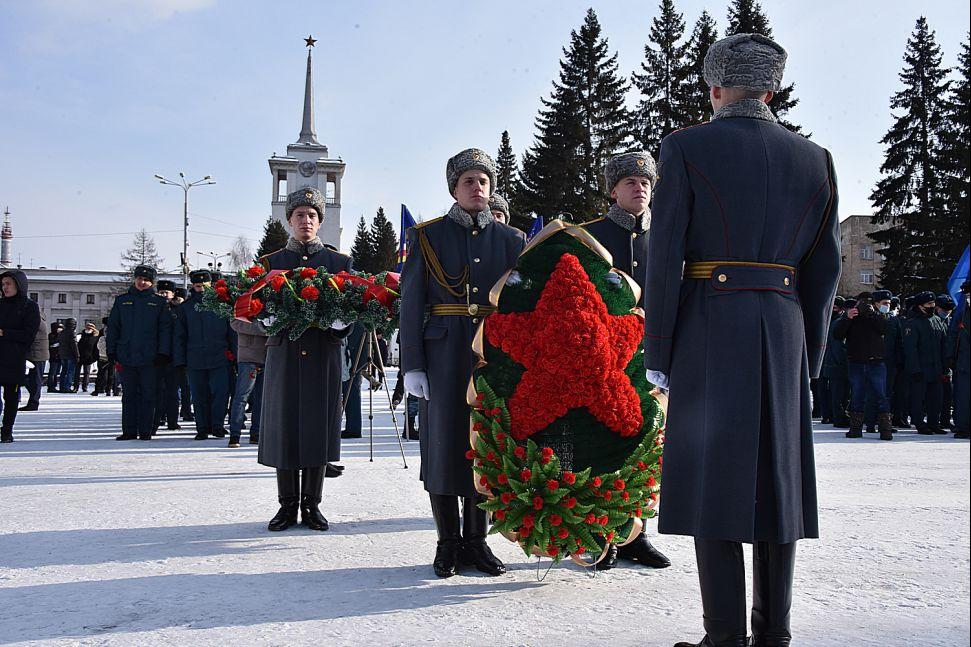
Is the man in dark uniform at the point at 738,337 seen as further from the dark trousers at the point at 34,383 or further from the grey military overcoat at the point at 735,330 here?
the dark trousers at the point at 34,383

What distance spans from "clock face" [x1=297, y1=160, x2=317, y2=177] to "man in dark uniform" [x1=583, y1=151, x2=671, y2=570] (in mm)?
87367

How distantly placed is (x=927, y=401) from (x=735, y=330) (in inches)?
524

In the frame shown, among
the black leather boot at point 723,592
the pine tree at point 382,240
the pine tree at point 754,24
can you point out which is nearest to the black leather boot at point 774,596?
the black leather boot at point 723,592

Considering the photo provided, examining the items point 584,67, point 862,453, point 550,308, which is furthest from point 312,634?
point 584,67

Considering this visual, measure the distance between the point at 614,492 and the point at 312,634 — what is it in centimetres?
163

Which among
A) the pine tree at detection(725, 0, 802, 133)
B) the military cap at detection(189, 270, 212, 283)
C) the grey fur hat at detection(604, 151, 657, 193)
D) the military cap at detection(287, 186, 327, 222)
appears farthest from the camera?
the pine tree at detection(725, 0, 802, 133)

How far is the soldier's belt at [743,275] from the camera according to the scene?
3.23m

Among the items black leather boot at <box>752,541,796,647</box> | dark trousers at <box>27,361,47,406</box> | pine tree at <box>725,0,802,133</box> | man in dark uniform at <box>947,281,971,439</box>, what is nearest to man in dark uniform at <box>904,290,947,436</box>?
man in dark uniform at <box>947,281,971,439</box>

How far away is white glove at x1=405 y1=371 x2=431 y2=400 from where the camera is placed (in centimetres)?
491

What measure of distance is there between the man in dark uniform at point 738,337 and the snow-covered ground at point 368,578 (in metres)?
0.58

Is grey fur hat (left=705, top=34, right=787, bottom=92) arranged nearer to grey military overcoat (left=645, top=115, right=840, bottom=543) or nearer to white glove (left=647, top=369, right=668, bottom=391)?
grey military overcoat (left=645, top=115, right=840, bottom=543)

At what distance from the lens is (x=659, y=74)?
40.8m

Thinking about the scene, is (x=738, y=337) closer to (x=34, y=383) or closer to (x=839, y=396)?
(x=839, y=396)

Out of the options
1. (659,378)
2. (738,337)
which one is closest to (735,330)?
→ (738,337)
